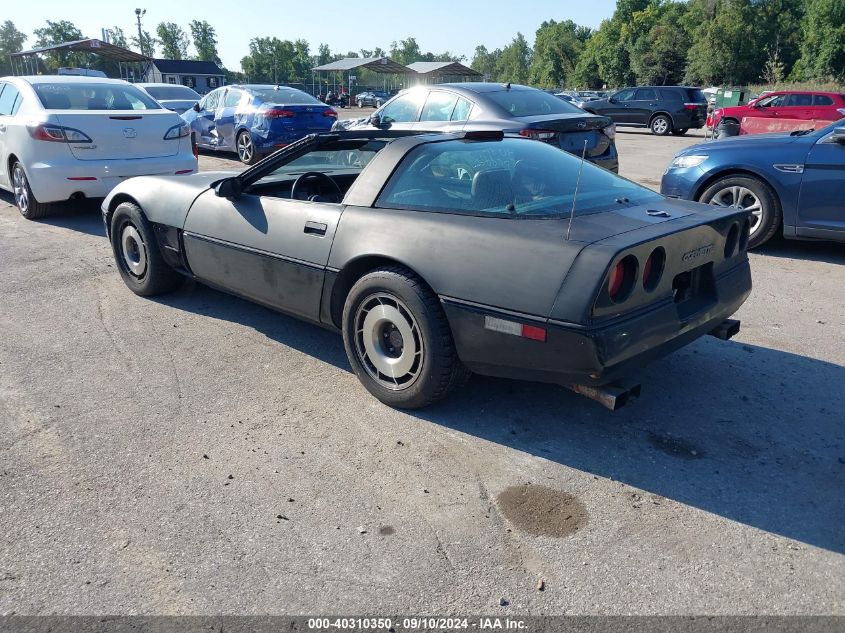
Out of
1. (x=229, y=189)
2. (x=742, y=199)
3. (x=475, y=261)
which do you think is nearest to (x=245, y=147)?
(x=742, y=199)

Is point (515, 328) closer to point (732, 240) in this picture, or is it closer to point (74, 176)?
point (732, 240)

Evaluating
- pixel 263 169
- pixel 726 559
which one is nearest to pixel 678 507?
pixel 726 559

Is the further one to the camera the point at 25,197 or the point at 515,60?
the point at 515,60

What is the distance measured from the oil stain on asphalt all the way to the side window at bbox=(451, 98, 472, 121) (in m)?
6.03

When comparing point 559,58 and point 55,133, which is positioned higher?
point 559,58

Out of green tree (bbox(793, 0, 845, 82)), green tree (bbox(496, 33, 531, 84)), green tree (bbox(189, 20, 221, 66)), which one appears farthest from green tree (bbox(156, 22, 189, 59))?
green tree (bbox(793, 0, 845, 82))

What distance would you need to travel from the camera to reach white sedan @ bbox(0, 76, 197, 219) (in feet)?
24.2

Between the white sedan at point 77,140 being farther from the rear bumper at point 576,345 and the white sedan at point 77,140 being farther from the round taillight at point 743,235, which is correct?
the round taillight at point 743,235

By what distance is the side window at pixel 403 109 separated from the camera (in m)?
8.64

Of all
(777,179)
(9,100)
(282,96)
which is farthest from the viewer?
(282,96)

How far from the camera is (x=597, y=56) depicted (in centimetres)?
7950

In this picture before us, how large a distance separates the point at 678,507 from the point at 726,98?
1101 inches

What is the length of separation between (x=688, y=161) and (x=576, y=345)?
4.83 metres

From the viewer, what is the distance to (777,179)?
629cm
